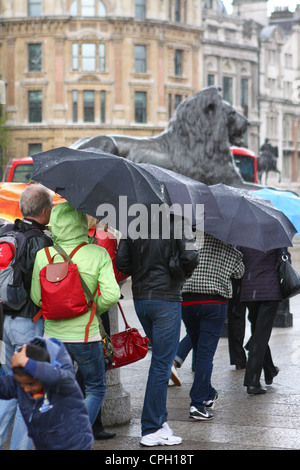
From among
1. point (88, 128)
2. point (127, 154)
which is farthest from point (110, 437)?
point (88, 128)

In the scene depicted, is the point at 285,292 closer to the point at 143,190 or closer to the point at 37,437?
the point at 143,190

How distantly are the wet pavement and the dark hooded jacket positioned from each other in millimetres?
1149

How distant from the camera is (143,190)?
571 centimetres

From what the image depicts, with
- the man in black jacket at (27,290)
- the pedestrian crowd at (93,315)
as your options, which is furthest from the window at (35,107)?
the man in black jacket at (27,290)

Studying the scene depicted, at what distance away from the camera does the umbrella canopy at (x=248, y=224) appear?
6883 millimetres

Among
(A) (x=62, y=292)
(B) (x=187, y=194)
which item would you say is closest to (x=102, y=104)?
(B) (x=187, y=194)

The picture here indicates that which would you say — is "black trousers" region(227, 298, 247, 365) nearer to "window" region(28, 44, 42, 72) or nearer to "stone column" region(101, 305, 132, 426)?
"stone column" region(101, 305, 132, 426)

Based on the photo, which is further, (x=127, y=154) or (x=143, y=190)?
(x=127, y=154)

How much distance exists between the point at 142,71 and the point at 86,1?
6.00 meters

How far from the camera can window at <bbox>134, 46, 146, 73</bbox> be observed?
62.4 meters

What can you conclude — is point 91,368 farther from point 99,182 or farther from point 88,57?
point 88,57

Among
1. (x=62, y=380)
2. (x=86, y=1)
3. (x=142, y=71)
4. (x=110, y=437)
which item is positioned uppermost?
(x=86, y=1)

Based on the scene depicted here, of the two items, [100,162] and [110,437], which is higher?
[100,162]

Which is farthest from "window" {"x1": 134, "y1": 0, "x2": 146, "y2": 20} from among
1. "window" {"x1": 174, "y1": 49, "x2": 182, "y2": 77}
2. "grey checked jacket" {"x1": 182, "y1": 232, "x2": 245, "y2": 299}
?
"grey checked jacket" {"x1": 182, "y1": 232, "x2": 245, "y2": 299}
